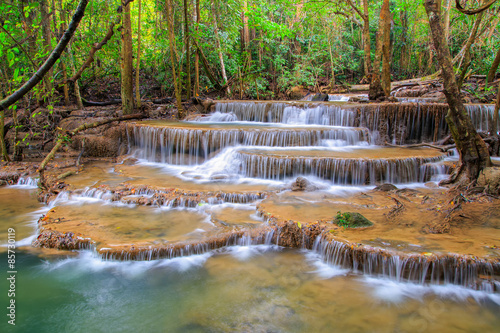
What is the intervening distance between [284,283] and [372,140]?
23.6ft

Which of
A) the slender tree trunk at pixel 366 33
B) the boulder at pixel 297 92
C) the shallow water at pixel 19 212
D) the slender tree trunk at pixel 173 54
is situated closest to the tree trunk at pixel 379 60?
the slender tree trunk at pixel 366 33

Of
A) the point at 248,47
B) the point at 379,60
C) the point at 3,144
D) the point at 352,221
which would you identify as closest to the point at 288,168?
the point at 352,221

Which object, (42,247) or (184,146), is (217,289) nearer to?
(42,247)

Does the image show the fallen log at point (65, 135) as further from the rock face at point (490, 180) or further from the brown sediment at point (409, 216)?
the rock face at point (490, 180)

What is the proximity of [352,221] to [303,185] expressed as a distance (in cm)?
203

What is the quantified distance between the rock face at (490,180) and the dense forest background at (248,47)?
26.6 feet

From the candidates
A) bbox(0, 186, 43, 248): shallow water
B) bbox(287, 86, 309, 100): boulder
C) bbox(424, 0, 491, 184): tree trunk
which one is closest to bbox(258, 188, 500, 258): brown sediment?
bbox(424, 0, 491, 184): tree trunk

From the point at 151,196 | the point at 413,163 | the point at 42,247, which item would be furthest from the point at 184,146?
the point at 413,163

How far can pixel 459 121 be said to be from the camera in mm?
6023

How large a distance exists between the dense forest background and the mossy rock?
30.4 feet

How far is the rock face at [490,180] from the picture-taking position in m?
5.88

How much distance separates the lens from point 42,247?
4938 millimetres

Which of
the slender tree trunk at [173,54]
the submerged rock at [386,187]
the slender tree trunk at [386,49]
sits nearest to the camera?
the submerged rock at [386,187]

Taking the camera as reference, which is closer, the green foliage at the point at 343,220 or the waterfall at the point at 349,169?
the green foliage at the point at 343,220
